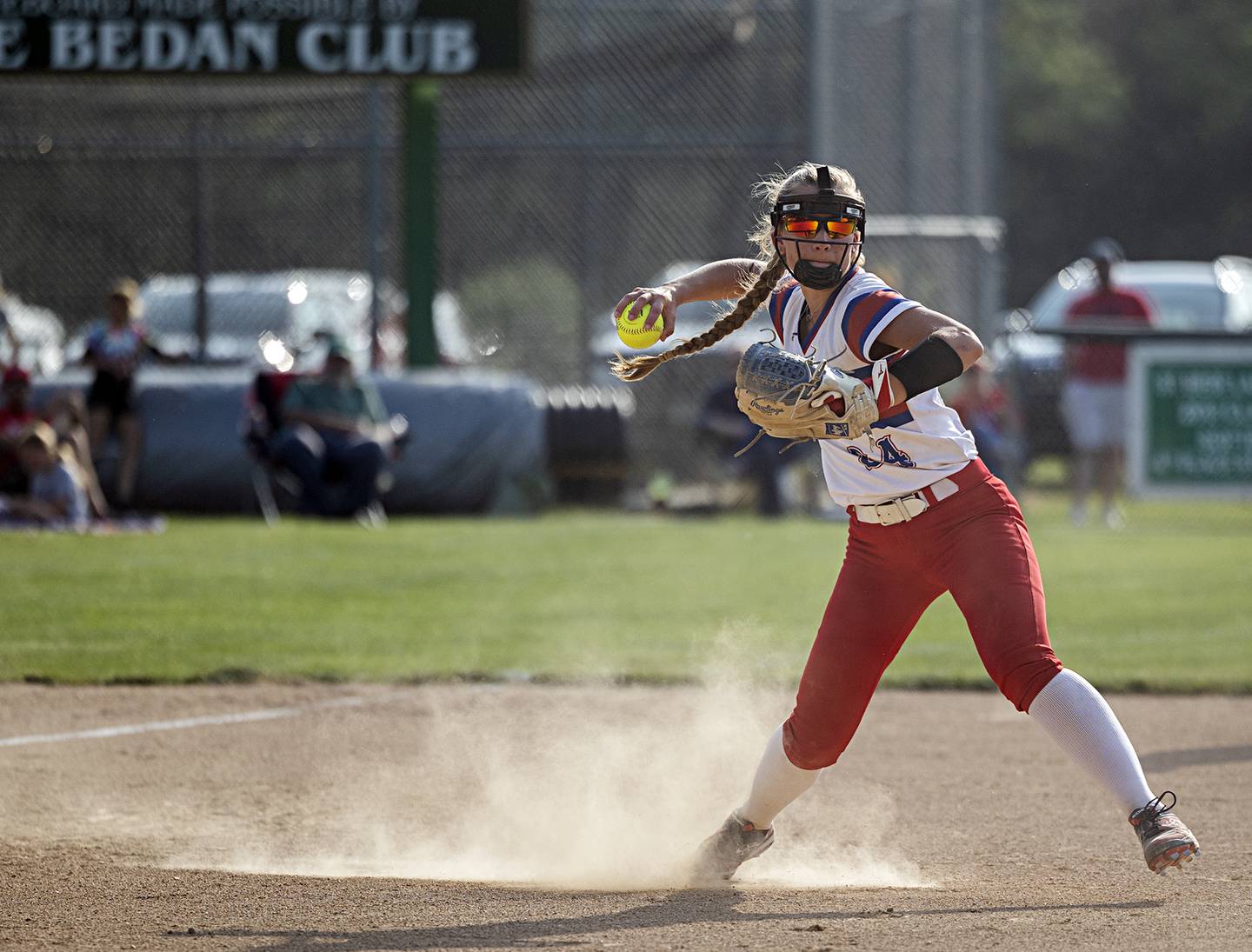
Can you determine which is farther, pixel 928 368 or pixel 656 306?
pixel 656 306

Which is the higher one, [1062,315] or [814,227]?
[814,227]

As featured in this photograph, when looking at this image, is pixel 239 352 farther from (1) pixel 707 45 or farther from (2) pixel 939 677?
(2) pixel 939 677

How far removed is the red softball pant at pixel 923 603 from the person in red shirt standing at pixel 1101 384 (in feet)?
30.9

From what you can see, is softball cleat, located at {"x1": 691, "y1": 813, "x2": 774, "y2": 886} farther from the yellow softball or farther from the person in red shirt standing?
the person in red shirt standing

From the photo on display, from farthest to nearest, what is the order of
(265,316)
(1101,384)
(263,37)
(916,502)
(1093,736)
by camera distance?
(265,316), (263,37), (1101,384), (916,502), (1093,736)

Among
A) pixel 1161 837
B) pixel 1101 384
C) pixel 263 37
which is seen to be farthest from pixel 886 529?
pixel 263 37

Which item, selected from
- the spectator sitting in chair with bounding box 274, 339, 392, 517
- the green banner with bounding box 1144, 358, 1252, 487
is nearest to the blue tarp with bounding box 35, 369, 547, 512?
the spectator sitting in chair with bounding box 274, 339, 392, 517

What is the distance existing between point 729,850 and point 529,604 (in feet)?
17.3

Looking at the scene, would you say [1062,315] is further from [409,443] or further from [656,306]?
[656,306]

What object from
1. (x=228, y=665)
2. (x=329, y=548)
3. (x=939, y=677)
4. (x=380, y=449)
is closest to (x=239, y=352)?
(x=380, y=449)

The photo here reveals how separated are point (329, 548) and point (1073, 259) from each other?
93.4 feet

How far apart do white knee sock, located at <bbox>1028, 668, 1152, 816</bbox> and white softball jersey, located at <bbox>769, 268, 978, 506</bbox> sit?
63 cm

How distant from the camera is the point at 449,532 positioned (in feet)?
41.3

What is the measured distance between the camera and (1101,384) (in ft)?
44.8
